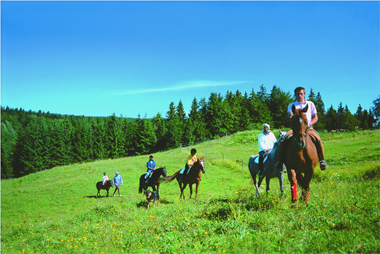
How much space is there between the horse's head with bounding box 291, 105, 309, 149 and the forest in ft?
187

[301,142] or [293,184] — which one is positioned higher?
[301,142]

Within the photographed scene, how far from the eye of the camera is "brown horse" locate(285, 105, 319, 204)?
5504mm

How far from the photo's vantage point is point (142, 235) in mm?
6449

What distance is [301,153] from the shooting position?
585 centimetres

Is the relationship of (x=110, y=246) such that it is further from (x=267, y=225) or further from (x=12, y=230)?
(x=12, y=230)

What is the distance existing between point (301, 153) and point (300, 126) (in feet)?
2.70

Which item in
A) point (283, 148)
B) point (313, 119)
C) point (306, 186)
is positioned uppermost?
point (313, 119)

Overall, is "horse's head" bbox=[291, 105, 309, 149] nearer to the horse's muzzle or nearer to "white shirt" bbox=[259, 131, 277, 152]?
the horse's muzzle

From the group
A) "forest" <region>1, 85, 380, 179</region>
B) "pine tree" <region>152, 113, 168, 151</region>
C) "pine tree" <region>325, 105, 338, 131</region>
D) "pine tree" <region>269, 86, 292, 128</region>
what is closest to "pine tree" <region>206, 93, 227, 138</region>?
"forest" <region>1, 85, 380, 179</region>

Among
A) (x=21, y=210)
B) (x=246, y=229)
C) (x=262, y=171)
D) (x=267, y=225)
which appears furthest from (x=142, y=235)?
(x=21, y=210)

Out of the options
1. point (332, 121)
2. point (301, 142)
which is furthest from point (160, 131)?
point (301, 142)

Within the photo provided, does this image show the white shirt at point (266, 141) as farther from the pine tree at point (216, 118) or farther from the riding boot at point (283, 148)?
the pine tree at point (216, 118)

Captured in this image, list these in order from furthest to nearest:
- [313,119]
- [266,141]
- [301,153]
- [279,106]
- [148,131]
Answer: [279,106]
[148,131]
[266,141]
[313,119]
[301,153]

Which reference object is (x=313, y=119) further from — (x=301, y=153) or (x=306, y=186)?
(x=306, y=186)
